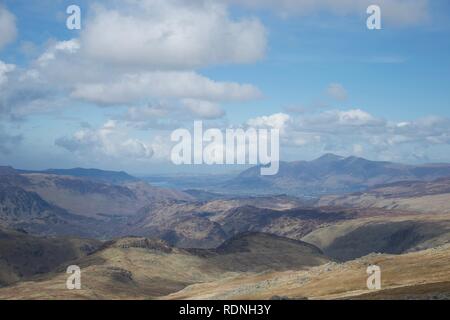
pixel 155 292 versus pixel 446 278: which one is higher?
pixel 446 278

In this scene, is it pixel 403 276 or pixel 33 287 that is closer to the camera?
pixel 403 276

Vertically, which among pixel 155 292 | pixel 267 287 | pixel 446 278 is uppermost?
pixel 446 278

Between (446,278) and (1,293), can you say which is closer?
→ (446,278)
